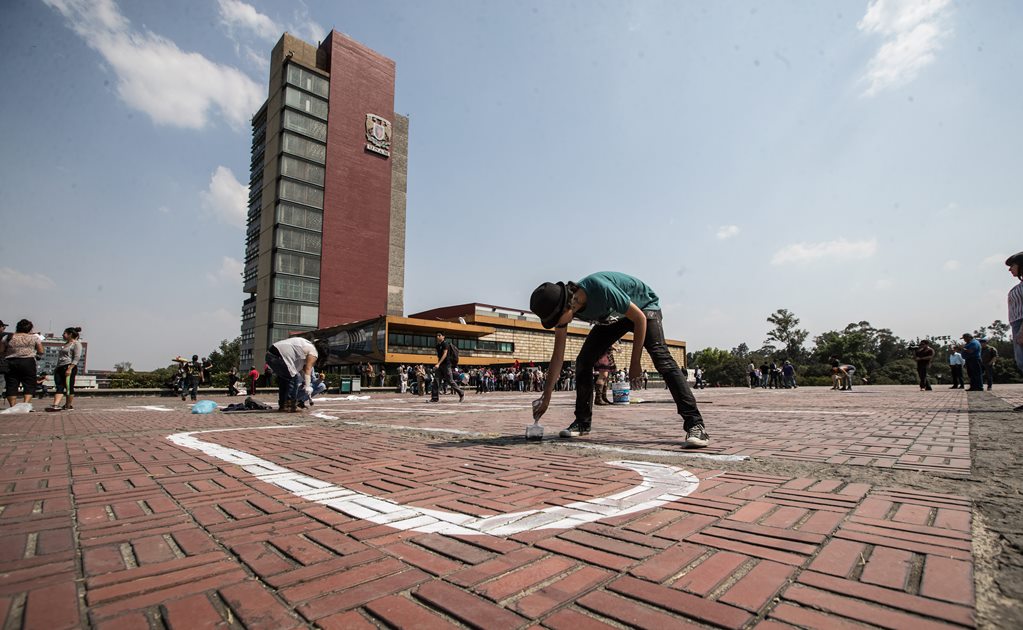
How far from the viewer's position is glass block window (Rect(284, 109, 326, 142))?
180ft

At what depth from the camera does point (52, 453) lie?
3617 mm

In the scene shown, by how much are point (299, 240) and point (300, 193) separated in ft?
17.6

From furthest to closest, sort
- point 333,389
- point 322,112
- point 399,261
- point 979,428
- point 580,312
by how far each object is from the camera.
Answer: point 399,261 < point 322,112 < point 333,389 < point 979,428 < point 580,312

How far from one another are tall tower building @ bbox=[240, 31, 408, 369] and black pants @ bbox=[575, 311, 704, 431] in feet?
176

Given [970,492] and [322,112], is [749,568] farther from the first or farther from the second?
[322,112]

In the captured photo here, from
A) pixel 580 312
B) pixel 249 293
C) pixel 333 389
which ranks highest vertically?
pixel 249 293

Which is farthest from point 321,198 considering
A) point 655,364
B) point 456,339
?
point 655,364

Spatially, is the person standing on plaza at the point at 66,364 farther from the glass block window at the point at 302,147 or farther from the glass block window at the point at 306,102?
the glass block window at the point at 306,102

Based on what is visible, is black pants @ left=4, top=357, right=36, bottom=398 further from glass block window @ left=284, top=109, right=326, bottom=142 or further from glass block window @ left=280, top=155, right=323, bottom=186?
glass block window @ left=284, top=109, right=326, bottom=142

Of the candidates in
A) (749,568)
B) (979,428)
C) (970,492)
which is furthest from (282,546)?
(979,428)

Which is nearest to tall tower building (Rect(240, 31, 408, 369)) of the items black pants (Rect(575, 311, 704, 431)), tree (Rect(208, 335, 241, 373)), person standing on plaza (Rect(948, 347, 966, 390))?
tree (Rect(208, 335, 241, 373))

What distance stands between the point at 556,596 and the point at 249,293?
6704cm

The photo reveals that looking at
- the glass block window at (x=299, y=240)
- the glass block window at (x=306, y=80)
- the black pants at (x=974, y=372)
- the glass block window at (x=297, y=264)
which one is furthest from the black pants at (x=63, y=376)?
the glass block window at (x=306, y=80)

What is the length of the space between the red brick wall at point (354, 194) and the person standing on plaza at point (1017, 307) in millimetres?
56163
